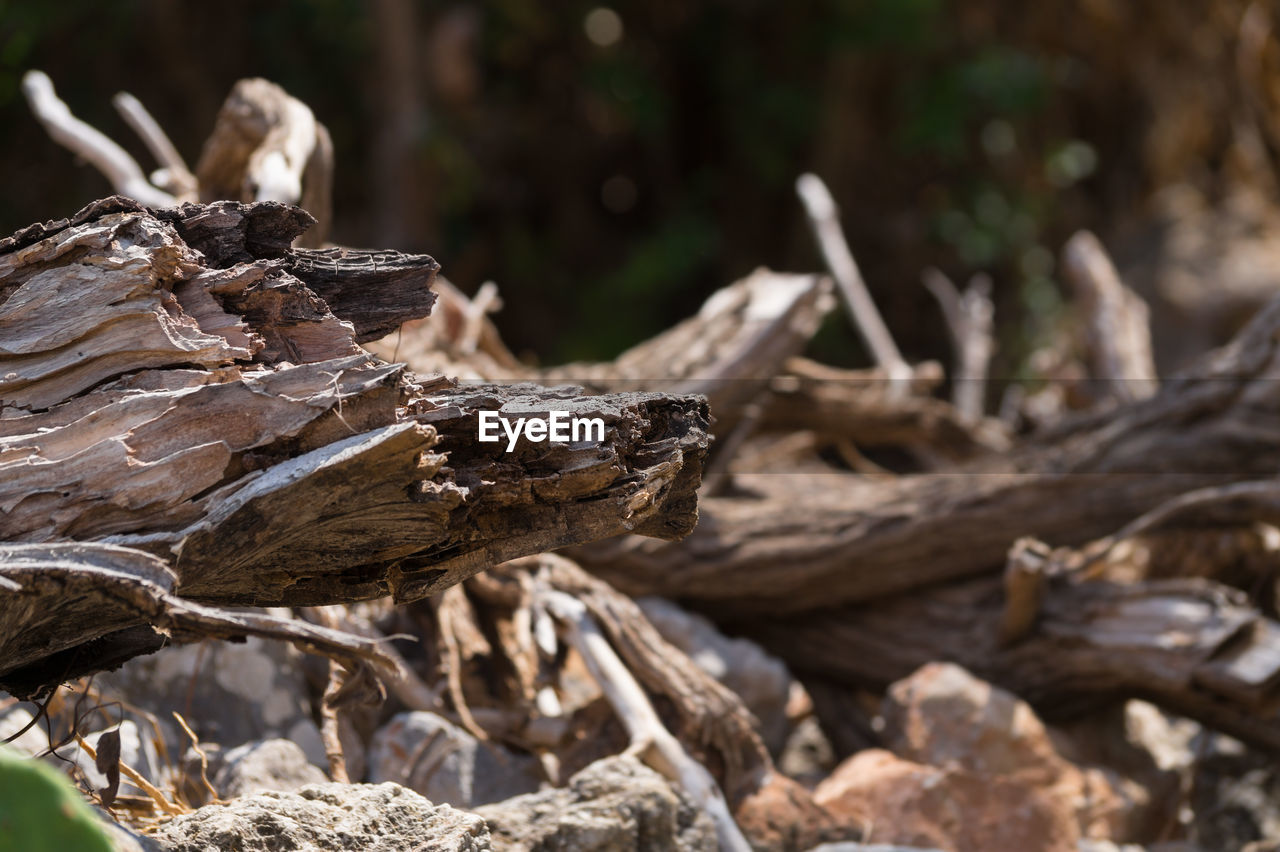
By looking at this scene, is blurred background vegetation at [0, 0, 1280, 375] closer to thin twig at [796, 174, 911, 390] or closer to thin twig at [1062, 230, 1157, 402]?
thin twig at [1062, 230, 1157, 402]

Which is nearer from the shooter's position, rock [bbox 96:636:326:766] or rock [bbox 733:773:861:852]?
rock [bbox 733:773:861:852]

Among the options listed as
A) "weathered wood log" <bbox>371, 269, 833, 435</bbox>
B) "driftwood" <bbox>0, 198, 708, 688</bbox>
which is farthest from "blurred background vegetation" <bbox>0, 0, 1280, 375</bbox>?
"driftwood" <bbox>0, 198, 708, 688</bbox>

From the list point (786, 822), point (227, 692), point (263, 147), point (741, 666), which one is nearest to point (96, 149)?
point (263, 147)

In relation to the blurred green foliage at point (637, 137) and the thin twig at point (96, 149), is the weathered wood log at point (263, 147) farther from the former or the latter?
the blurred green foliage at point (637, 137)

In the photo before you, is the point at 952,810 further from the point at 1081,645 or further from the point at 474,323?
the point at 474,323

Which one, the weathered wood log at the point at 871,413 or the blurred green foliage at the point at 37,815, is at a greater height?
the blurred green foliage at the point at 37,815

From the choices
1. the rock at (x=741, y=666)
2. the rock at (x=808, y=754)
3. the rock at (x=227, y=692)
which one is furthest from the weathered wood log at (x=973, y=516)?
the rock at (x=227, y=692)
